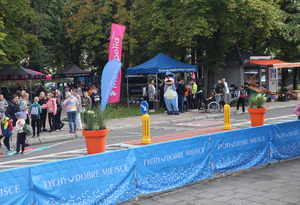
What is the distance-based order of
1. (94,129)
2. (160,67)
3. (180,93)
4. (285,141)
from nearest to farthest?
1. (94,129)
2. (285,141)
3. (180,93)
4. (160,67)

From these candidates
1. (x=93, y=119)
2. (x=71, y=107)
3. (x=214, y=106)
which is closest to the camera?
(x=93, y=119)

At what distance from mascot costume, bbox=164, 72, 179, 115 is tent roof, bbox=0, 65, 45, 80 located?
12.0m

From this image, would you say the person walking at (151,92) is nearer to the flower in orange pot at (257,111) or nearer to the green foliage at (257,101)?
the green foliage at (257,101)

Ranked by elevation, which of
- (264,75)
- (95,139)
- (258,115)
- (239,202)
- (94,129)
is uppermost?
(264,75)

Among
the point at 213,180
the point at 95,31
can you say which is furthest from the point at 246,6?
the point at 213,180

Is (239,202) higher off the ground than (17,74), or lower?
lower

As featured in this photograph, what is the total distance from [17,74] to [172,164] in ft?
83.3

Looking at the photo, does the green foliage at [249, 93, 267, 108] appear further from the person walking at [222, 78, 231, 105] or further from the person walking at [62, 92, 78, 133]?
the person walking at [222, 78, 231, 105]

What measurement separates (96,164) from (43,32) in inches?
1325

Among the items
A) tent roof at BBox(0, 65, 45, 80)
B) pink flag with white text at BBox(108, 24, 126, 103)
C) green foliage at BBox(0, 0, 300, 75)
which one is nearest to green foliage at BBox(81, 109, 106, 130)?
pink flag with white text at BBox(108, 24, 126, 103)

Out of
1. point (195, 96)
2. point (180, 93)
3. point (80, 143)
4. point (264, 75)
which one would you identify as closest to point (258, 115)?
point (80, 143)

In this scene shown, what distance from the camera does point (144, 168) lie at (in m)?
8.46

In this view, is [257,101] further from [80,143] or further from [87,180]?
[87,180]

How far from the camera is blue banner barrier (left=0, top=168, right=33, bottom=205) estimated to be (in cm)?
633
